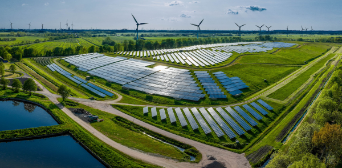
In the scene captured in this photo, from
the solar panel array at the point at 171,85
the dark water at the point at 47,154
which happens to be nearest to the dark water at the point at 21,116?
the dark water at the point at 47,154

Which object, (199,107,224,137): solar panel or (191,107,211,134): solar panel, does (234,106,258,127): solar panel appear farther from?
(191,107,211,134): solar panel

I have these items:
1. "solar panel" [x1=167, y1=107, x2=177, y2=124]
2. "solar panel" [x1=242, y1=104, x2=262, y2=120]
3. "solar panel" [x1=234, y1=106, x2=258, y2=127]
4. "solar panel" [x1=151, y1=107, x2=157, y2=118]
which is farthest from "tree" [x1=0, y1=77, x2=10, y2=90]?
"solar panel" [x1=242, y1=104, x2=262, y2=120]

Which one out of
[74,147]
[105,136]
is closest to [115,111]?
[105,136]

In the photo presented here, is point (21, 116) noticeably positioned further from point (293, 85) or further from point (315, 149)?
point (293, 85)

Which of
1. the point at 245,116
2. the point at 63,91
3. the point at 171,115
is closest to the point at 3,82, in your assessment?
the point at 63,91

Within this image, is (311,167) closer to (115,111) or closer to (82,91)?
(115,111)

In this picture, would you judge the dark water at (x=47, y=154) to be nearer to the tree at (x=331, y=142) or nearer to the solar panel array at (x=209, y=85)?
the tree at (x=331, y=142)
